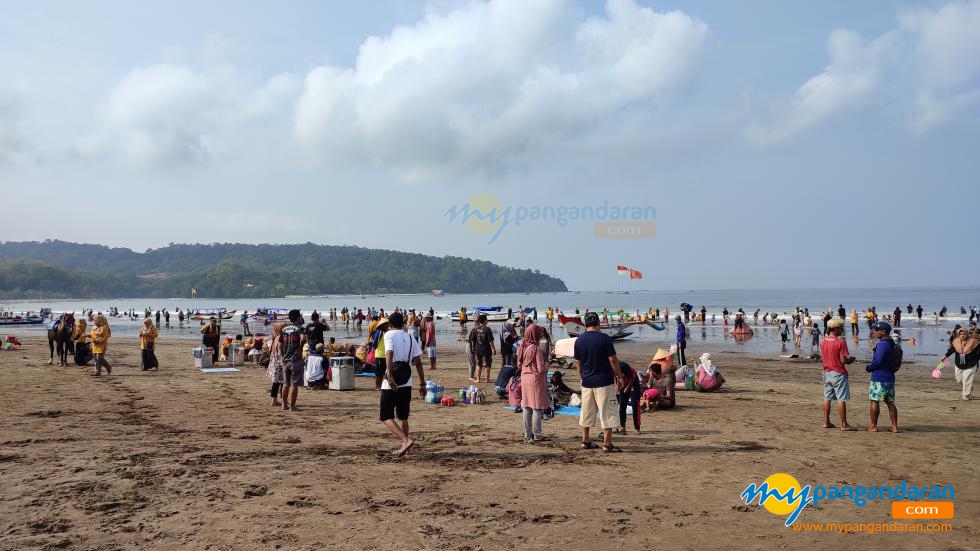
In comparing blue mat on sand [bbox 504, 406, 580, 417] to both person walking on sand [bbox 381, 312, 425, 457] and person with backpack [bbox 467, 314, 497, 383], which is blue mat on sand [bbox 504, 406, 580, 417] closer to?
person with backpack [bbox 467, 314, 497, 383]

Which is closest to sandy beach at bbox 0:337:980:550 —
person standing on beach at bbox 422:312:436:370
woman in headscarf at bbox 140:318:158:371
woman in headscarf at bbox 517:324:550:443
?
woman in headscarf at bbox 517:324:550:443

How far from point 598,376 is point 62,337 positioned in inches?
727

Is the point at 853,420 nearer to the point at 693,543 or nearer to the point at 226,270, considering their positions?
the point at 693,543

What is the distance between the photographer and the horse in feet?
62.7

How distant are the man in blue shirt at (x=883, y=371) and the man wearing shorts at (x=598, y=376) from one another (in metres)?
4.11

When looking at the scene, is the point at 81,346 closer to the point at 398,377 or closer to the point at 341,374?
the point at 341,374

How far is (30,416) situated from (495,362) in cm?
1424

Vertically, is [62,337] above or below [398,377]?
below

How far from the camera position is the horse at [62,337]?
19.1 m

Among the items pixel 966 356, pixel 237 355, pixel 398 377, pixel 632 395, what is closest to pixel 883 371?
pixel 632 395

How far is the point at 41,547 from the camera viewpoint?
474 cm

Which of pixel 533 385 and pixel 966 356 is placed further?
pixel 966 356

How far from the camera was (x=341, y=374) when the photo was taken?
14.3 m

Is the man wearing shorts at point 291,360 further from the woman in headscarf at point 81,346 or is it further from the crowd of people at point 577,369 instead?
the woman in headscarf at point 81,346
